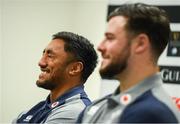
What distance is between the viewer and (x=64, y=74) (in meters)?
1.71

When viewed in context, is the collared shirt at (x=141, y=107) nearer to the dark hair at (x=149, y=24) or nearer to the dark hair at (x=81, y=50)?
the dark hair at (x=149, y=24)

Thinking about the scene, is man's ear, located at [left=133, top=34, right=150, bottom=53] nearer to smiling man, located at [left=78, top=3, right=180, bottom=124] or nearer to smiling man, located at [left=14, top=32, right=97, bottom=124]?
smiling man, located at [left=78, top=3, right=180, bottom=124]

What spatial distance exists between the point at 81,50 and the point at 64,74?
0.50 ft

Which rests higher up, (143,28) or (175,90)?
(143,28)

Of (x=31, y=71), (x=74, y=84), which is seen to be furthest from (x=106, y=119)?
(x=31, y=71)

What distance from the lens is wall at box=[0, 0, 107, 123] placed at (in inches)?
115

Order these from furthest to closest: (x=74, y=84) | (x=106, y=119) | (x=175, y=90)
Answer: (x=175, y=90) → (x=74, y=84) → (x=106, y=119)

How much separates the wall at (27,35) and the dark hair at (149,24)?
1.76 meters

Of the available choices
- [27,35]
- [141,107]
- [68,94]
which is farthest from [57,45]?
[27,35]

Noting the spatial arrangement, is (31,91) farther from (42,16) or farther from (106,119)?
(106,119)

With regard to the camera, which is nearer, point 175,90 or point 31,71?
point 175,90

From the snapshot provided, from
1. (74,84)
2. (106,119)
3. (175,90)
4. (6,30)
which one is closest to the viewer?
(106,119)

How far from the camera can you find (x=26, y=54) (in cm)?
292

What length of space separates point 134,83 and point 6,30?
79.3 inches
